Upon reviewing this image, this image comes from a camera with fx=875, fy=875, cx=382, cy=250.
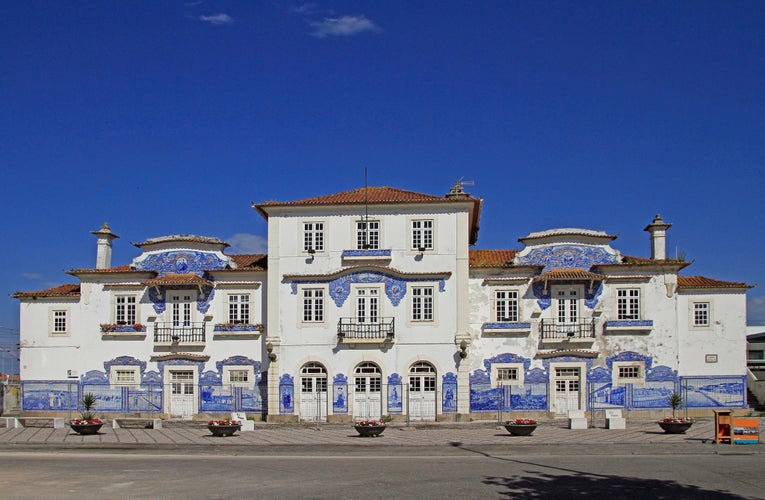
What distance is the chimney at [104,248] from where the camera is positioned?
136ft

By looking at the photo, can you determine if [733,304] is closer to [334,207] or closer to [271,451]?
[334,207]

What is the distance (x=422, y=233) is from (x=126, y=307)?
1398 centimetres

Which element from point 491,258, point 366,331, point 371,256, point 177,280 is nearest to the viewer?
point 366,331

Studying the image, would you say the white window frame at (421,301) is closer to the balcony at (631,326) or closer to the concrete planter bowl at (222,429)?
the balcony at (631,326)

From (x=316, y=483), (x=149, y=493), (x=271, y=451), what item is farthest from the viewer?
(x=271, y=451)

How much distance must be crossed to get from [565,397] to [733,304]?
835 centimetres

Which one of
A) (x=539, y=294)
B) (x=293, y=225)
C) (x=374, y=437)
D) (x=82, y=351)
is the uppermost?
(x=293, y=225)

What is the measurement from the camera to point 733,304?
38000 millimetres

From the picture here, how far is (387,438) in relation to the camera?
3083 centimetres

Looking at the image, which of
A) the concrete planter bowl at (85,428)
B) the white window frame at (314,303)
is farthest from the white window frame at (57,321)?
the white window frame at (314,303)

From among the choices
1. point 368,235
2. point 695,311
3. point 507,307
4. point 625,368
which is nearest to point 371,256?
point 368,235

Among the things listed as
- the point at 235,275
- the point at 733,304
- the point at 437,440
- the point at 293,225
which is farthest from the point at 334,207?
the point at 733,304

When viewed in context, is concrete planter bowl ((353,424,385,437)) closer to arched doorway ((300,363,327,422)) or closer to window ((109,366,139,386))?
arched doorway ((300,363,327,422))

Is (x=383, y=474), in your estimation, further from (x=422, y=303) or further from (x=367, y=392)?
(x=422, y=303)
